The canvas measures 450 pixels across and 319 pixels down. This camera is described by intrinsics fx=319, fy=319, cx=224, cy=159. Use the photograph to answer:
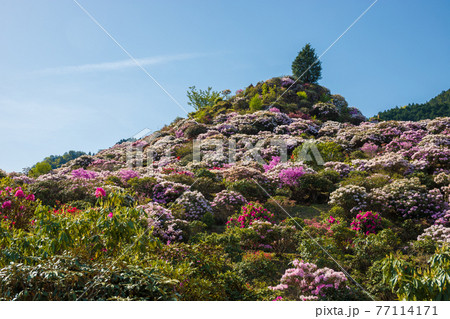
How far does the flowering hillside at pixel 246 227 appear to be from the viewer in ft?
13.9

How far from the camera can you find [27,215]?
8.21m

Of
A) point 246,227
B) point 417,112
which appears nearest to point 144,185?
point 246,227

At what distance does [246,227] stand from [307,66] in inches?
1772

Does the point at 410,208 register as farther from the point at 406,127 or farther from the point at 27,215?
the point at 406,127

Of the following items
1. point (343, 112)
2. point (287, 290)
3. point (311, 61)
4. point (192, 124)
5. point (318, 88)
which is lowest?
Result: point (287, 290)

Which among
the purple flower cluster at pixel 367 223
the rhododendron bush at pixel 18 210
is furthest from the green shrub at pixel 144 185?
the purple flower cluster at pixel 367 223

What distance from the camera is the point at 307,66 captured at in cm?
5047

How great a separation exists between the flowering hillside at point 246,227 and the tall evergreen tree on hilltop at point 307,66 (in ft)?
91.4

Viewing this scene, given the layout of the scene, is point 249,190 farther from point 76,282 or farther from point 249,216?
point 76,282

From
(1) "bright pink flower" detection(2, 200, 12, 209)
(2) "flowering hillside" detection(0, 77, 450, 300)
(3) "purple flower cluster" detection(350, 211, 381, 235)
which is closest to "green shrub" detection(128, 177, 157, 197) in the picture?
(2) "flowering hillside" detection(0, 77, 450, 300)

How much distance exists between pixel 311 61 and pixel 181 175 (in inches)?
1637

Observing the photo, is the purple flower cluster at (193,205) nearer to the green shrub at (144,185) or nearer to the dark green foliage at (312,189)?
the green shrub at (144,185)
